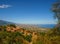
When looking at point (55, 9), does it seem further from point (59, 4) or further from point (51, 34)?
point (51, 34)

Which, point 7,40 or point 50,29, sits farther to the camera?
point 50,29

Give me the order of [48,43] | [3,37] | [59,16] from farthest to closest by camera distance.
→ [59,16] < [3,37] < [48,43]

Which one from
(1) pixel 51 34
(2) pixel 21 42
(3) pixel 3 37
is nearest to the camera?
(2) pixel 21 42

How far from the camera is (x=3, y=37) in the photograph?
83.5 feet

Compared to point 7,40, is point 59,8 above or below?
above

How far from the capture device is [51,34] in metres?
27.6

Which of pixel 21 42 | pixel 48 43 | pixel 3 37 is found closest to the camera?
pixel 48 43

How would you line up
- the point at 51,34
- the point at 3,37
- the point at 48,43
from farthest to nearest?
the point at 51,34, the point at 3,37, the point at 48,43

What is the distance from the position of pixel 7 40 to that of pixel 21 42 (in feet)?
6.29

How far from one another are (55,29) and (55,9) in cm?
344

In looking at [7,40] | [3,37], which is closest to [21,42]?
[7,40]

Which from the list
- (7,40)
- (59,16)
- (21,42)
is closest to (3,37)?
(7,40)

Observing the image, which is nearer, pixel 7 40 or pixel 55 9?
pixel 7 40

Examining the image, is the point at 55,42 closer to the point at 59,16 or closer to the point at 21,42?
the point at 21,42
